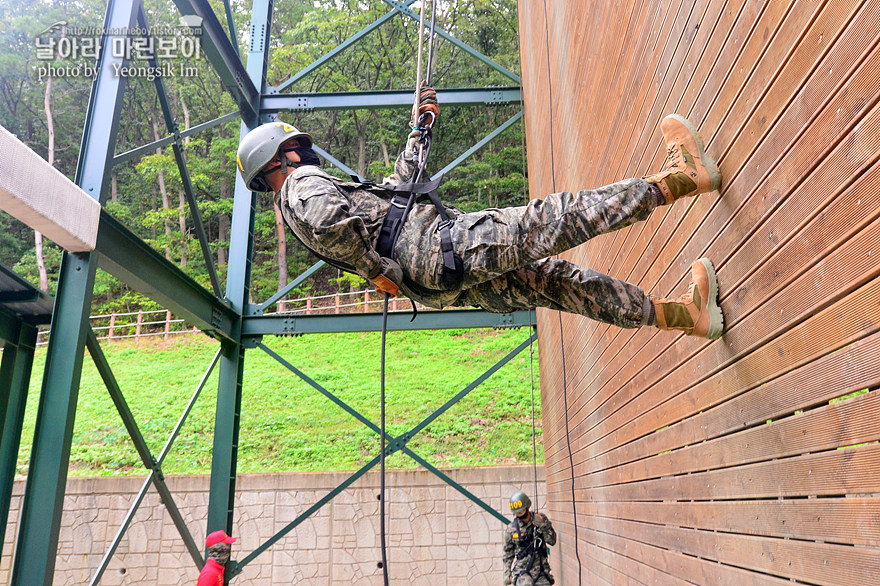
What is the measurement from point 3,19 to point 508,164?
2264 centimetres

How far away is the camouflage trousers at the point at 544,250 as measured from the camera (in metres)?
2.25

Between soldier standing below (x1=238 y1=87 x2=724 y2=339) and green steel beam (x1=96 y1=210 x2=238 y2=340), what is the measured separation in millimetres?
2009

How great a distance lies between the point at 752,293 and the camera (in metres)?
1.91

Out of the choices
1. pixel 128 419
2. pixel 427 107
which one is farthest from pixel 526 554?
pixel 427 107

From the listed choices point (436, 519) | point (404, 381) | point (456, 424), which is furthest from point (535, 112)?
→ point (404, 381)

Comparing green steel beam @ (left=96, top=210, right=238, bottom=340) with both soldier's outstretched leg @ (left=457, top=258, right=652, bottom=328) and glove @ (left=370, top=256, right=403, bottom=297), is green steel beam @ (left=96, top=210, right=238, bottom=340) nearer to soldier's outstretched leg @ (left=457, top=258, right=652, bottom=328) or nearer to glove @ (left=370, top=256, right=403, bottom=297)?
glove @ (left=370, top=256, right=403, bottom=297)

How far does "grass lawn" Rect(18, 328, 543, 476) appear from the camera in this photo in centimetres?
1467

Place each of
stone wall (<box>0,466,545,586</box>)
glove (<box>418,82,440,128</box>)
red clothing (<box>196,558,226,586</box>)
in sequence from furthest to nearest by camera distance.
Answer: stone wall (<box>0,466,545,586</box>)
red clothing (<box>196,558,226,586</box>)
glove (<box>418,82,440,128</box>)

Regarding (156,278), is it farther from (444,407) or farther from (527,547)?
(527,547)

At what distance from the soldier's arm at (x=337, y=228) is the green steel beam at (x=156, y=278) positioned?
7.69 feet

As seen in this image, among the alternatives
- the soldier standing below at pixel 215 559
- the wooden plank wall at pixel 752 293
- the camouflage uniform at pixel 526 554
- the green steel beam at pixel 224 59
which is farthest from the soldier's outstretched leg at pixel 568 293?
the soldier standing below at pixel 215 559

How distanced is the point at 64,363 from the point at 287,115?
1850 centimetres

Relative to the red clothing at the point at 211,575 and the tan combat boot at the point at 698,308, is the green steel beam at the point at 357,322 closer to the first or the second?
the red clothing at the point at 211,575

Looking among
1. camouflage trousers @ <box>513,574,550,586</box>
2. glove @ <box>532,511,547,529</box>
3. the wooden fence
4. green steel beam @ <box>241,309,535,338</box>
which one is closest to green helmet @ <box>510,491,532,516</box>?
glove @ <box>532,511,547,529</box>
